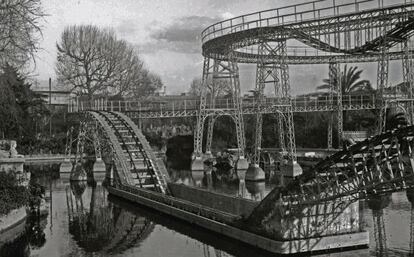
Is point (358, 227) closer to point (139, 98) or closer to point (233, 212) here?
point (233, 212)

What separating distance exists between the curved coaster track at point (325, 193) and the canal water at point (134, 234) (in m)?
1.37

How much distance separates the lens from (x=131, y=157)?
40938 millimetres

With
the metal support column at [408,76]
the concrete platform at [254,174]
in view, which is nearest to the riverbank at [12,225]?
the concrete platform at [254,174]

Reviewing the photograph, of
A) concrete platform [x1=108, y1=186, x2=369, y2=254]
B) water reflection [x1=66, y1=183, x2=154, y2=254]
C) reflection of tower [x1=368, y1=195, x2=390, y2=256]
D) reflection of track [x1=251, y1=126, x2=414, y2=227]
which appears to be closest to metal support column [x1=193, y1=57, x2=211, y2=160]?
water reflection [x1=66, y1=183, x2=154, y2=254]

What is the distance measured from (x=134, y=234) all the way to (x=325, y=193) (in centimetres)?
1101

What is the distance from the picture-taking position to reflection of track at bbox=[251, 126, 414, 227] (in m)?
20.4

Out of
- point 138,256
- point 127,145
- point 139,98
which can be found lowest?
point 138,256

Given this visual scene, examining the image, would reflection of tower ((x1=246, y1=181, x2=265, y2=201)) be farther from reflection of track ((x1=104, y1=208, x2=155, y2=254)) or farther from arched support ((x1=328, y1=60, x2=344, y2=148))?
arched support ((x1=328, y1=60, x2=344, y2=148))

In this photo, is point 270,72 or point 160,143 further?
point 160,143

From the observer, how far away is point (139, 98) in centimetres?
8012

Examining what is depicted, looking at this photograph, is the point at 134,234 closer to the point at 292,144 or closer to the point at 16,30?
the point at 16,30

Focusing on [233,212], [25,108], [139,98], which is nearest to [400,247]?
[233,212]

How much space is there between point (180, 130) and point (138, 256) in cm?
7530

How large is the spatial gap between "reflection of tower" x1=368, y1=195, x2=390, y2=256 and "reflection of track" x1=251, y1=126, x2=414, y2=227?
95 cm
